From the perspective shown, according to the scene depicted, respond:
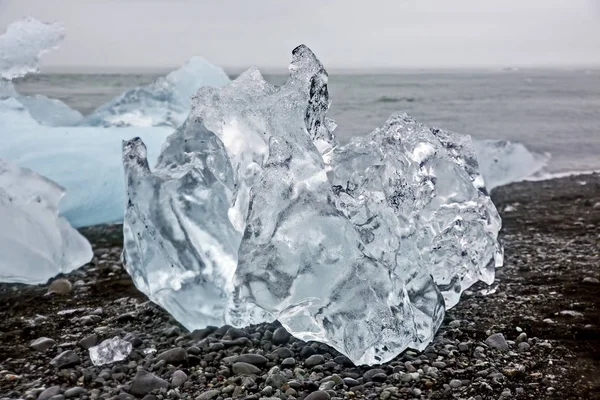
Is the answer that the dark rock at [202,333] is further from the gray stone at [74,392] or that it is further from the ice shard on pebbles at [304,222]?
the gray stone at [74,392]

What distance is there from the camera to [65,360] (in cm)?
254

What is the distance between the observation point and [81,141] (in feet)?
18.2

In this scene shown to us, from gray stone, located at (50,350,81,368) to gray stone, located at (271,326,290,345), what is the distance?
2.93ft

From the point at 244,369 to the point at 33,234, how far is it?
2.19 meters

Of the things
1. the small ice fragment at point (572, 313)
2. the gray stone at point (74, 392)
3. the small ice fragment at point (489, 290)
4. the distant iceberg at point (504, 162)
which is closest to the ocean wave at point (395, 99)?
the distant iceberg at point (504, 162)

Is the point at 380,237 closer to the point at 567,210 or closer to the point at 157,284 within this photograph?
the point at 157,284

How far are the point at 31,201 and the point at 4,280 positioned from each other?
22.8 inches

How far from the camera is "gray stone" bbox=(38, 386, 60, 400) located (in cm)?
224

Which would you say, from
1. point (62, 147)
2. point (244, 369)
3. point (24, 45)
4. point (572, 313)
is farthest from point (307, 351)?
point (24, 45)

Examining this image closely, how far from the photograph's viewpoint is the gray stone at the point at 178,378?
233 centimetres

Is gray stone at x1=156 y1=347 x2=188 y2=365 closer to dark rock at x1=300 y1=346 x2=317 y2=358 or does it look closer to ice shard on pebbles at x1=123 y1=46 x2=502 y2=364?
ice shard on pebbles at x1=123 y1=46 x2=502 y2=364

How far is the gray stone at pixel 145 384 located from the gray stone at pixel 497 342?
1.47 meters

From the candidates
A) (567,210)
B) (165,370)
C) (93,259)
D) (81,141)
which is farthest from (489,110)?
(165,370)

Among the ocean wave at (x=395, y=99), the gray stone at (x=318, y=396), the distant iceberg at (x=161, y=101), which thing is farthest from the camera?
the ocean wave at (x=395, y=99)
